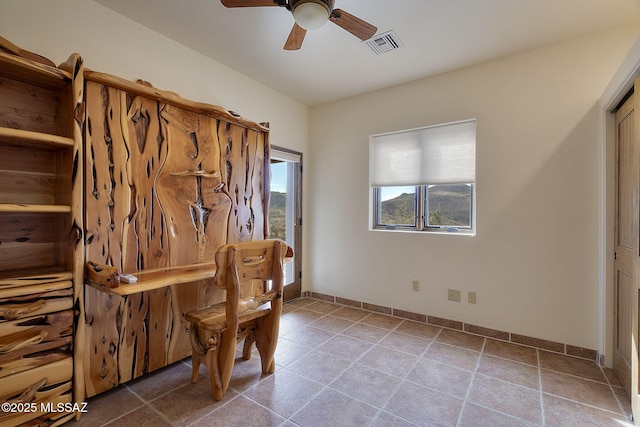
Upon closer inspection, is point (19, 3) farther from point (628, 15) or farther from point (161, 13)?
point (628, 15)

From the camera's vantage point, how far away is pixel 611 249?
230cm

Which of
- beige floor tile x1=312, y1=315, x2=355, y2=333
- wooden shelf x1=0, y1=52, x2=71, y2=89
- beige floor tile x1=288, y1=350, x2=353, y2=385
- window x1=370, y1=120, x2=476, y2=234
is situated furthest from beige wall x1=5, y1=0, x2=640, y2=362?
beige floor tile x1=288, y1=350, x2=353, y2=385

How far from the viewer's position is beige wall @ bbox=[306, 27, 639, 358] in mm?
2479

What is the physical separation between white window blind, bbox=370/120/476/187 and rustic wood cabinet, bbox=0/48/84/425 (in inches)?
115

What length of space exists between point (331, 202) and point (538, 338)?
2612mm

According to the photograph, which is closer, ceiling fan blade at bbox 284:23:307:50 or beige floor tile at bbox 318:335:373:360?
ceiling fan blade at bbox 284:23:307:50

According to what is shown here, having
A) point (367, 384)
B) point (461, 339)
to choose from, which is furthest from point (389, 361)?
point (461, 339)

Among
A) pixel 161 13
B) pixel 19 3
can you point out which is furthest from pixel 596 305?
pixel 19 3

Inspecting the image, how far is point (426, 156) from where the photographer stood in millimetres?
3318

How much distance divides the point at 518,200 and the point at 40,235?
3.73 meters

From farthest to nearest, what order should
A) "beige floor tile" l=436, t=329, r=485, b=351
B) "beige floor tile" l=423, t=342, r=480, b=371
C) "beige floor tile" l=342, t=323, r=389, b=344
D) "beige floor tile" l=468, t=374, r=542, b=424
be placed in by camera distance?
"beige floor tile" l=342, t=323, r=389, b=344 < "beige floor tile" l=436, t=329, r=485, b=351 < "beige floor tile" l=423, t=342, r=480, b=371 < "beige floor tile" l=468, t=374, r=542, b=424

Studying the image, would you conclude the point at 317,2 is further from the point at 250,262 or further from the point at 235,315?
the point at 235,315

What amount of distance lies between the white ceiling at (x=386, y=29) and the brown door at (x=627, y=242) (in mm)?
809

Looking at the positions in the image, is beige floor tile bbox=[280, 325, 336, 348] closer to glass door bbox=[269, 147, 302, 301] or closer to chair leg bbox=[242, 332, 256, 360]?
chair leg bbox=[242, 332, 256, 360]
